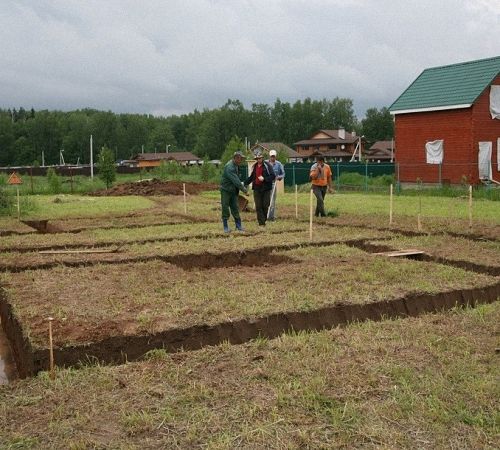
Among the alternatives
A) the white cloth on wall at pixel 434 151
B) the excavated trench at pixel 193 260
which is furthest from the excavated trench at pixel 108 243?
the white cloth on wall at pixel 434 151

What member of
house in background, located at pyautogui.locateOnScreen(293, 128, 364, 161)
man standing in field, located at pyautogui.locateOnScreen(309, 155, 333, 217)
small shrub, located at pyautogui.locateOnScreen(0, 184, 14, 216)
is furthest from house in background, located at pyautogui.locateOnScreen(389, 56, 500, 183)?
house in background, located at pyautogui.locateOnScreen(293, 128, 364, 161)

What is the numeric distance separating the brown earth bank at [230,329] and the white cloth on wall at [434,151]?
2376 cm

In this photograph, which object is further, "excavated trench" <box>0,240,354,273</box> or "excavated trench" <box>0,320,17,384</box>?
"excavated trench" <box>0,240,354,273</box>

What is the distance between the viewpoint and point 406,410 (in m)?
4.29

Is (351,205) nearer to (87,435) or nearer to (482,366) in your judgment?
(482,366)

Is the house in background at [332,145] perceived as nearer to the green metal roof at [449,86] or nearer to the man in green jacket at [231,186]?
the green metal roof at [449,86]

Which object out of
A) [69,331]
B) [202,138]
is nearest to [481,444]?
[69,331]

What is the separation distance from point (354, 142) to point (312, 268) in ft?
332

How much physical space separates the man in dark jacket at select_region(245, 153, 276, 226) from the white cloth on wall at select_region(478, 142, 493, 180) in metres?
16.8

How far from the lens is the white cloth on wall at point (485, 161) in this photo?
95.0 ft

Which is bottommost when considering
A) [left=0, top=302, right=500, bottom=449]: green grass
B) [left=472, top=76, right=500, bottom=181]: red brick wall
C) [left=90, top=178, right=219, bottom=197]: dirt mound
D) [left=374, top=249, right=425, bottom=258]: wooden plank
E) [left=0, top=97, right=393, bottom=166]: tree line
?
[left=0, top=302, right=500, bottom=449]: green grass

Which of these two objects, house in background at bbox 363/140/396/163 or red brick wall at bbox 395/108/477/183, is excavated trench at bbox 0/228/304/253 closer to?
red brick wall at bbox 395/108/477/183

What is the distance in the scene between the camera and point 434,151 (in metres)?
30.9

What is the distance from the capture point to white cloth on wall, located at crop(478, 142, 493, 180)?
28953mm
